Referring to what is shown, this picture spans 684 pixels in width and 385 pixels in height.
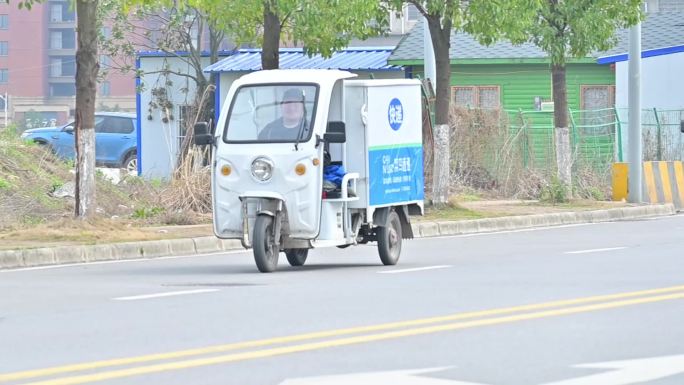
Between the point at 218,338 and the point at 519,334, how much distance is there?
6.41 feet

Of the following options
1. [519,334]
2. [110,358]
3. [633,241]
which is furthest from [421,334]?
[633,241]

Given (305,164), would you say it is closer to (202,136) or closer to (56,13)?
(202,136)

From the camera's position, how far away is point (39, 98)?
119m

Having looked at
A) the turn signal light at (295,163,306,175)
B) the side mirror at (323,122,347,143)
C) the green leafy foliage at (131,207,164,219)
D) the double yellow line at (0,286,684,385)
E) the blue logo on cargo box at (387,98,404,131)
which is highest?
the blue logo on cargo box at (387,98,404,131)

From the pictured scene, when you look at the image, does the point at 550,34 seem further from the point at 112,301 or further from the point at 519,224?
the point at 112,301

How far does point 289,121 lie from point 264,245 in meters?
1.42

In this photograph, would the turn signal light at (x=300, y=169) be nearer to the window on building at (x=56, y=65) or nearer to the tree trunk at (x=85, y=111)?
the tree trunk at (x=85, y=111)

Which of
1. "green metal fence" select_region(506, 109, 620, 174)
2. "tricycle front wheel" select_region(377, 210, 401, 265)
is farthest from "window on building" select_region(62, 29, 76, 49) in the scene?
"tricycle front wheel" select_region(377, 210, 401, 265)

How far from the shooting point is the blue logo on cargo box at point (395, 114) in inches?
684

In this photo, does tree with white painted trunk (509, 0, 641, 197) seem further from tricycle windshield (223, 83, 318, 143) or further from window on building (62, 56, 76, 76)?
window on building (62, 56, 76, 76)

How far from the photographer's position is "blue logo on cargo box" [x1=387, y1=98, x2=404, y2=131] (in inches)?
684

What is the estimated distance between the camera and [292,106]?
16.4m

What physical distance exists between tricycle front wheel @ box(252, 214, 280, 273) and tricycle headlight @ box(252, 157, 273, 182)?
1.48ft

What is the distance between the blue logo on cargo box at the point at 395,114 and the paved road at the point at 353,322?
1603 mm
